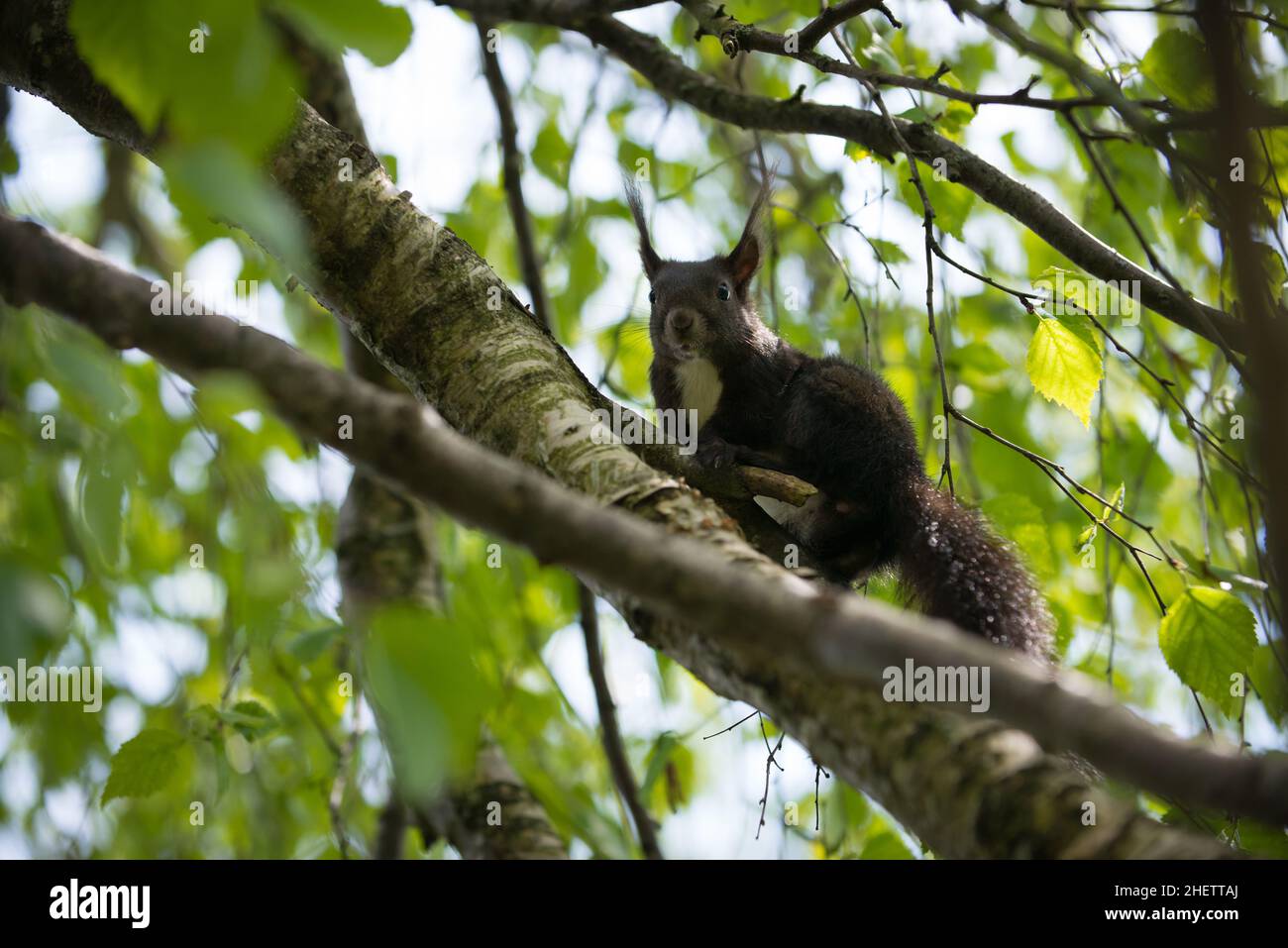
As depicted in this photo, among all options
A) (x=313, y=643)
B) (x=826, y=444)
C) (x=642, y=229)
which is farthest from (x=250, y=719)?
(x=642, y=229)

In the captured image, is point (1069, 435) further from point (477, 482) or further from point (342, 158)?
point (477, 482)

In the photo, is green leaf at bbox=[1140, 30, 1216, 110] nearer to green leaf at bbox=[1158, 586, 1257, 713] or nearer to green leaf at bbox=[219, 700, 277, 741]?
green leaf at bbox=[1158, 586, 1257, 713]

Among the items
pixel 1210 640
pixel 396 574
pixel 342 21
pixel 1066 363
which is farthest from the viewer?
pixel 396 574

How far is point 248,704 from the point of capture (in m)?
2.16

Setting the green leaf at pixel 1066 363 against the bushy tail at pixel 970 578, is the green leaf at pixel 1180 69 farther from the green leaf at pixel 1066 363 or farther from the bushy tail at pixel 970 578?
the bushy tail at pixel 970 578

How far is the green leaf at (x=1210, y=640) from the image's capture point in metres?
1.81

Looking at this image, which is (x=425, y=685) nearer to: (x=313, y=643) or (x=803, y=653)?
(x=803, y=653)

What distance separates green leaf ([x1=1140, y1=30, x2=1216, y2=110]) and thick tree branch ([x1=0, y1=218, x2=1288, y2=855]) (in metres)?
1.44

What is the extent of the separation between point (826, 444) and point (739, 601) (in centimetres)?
165

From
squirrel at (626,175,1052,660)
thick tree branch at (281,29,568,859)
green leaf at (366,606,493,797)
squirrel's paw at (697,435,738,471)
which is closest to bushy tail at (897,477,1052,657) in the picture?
squirrel at (626,175,1052,660)

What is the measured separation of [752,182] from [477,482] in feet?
10.7

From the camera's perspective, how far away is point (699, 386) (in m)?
3.07
